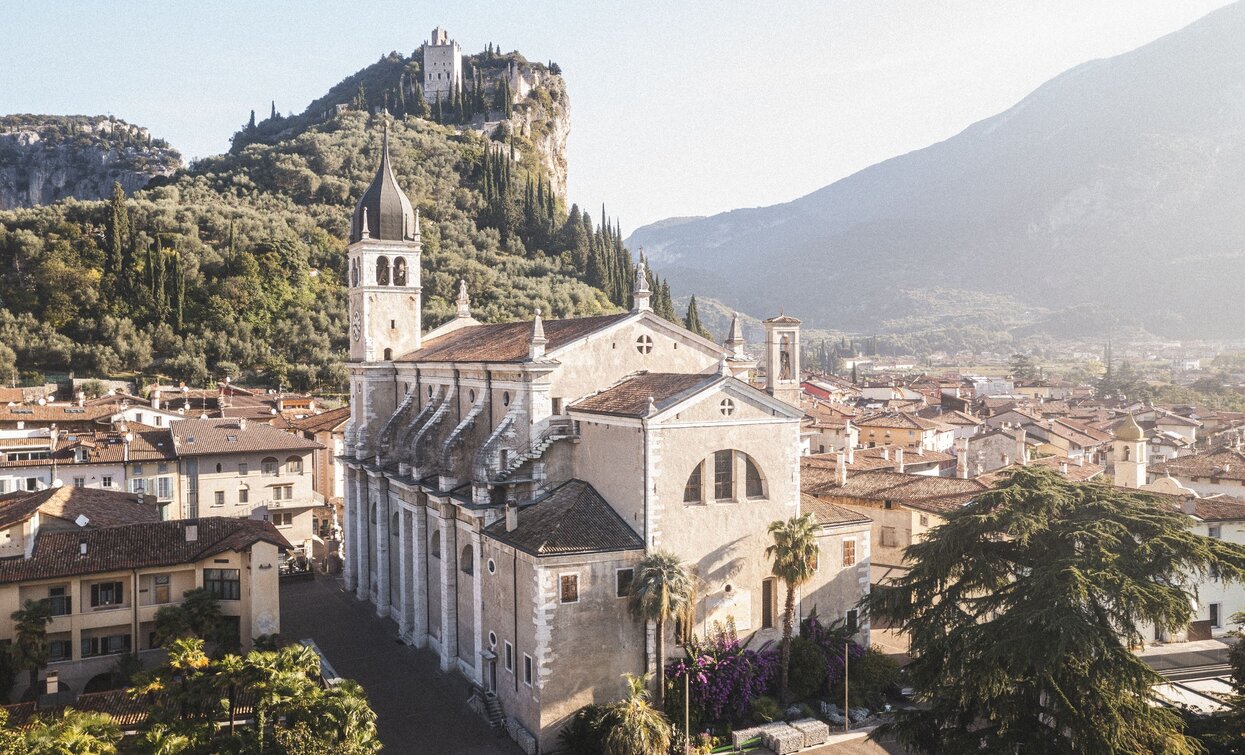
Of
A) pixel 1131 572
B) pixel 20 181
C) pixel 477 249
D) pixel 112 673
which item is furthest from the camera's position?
pixel 20 181

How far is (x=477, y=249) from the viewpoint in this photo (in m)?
122

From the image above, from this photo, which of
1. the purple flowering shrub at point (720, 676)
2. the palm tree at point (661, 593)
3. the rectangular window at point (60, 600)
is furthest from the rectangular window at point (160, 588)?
the purple flowering shrub at point (720, 676)

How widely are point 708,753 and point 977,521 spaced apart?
1082 centimetres

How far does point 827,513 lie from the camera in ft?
116

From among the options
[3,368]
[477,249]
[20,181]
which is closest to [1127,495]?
[3,368]

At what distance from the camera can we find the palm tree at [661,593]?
28.1 m

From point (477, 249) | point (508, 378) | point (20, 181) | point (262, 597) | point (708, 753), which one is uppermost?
point (20, 181)

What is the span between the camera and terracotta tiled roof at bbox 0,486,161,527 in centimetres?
3566

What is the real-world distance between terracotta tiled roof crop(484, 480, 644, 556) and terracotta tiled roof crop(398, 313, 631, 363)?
557 cm

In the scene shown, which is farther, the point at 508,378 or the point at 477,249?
the point at 477,249

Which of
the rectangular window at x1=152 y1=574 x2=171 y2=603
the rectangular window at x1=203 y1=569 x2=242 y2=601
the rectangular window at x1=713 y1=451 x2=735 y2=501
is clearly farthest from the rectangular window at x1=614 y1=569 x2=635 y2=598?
the rectangular window at x1=152 y1=574 x2=171 y2=603

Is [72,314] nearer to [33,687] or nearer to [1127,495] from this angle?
[33,687]

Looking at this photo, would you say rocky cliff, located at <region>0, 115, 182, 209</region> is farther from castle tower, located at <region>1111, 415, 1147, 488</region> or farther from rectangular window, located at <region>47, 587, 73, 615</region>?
castle tower, located at <region>1111, 415, 1147, 488</region>

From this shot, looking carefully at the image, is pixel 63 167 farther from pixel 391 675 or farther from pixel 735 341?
pixel 735 341
